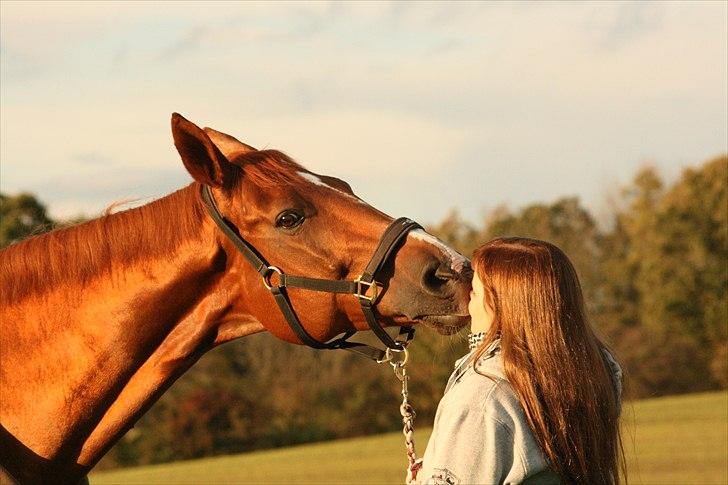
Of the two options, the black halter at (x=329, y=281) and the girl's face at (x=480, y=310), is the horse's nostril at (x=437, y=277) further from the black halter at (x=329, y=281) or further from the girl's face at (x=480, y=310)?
the girl's face at (x=480, y=310)

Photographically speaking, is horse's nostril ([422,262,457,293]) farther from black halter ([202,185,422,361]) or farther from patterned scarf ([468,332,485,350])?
patterned scarf ([468,332,485,350])

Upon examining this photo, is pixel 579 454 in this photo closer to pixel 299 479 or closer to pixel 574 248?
pixel 299 479

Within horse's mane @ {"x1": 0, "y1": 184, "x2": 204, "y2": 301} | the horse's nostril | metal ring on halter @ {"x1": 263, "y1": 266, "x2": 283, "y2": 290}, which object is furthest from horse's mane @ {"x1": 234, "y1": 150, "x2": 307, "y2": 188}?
the horse's nostril

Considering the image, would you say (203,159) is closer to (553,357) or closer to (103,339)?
(103,339)

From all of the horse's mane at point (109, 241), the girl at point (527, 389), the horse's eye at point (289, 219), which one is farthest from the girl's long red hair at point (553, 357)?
the horse's mane at point (109, 241)

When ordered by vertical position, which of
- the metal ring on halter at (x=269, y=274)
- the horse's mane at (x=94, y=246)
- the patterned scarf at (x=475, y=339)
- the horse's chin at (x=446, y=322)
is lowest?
the horse's chin at (x=446, y=322)

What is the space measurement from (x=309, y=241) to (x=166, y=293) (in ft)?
2.20

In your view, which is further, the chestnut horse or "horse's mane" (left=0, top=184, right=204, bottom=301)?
"horse's mane" (left=0, top=184, right=204, bottom=301)

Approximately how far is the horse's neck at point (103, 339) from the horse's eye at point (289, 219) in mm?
306

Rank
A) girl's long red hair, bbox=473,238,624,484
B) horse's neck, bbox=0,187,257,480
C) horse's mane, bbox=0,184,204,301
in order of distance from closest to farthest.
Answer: girl's long red hair, bbox=473,238,624,484, horse's neck, bbox=0,187,257,480, horse's mane, bbox=0,184,204,301

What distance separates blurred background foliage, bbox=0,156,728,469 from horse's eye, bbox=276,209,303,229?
1989cm

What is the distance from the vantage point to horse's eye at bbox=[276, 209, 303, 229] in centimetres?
461

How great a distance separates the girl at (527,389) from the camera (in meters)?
3.25

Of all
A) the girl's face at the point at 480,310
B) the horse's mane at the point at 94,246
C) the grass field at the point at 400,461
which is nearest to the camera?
the girl's face at the point at 480,310
